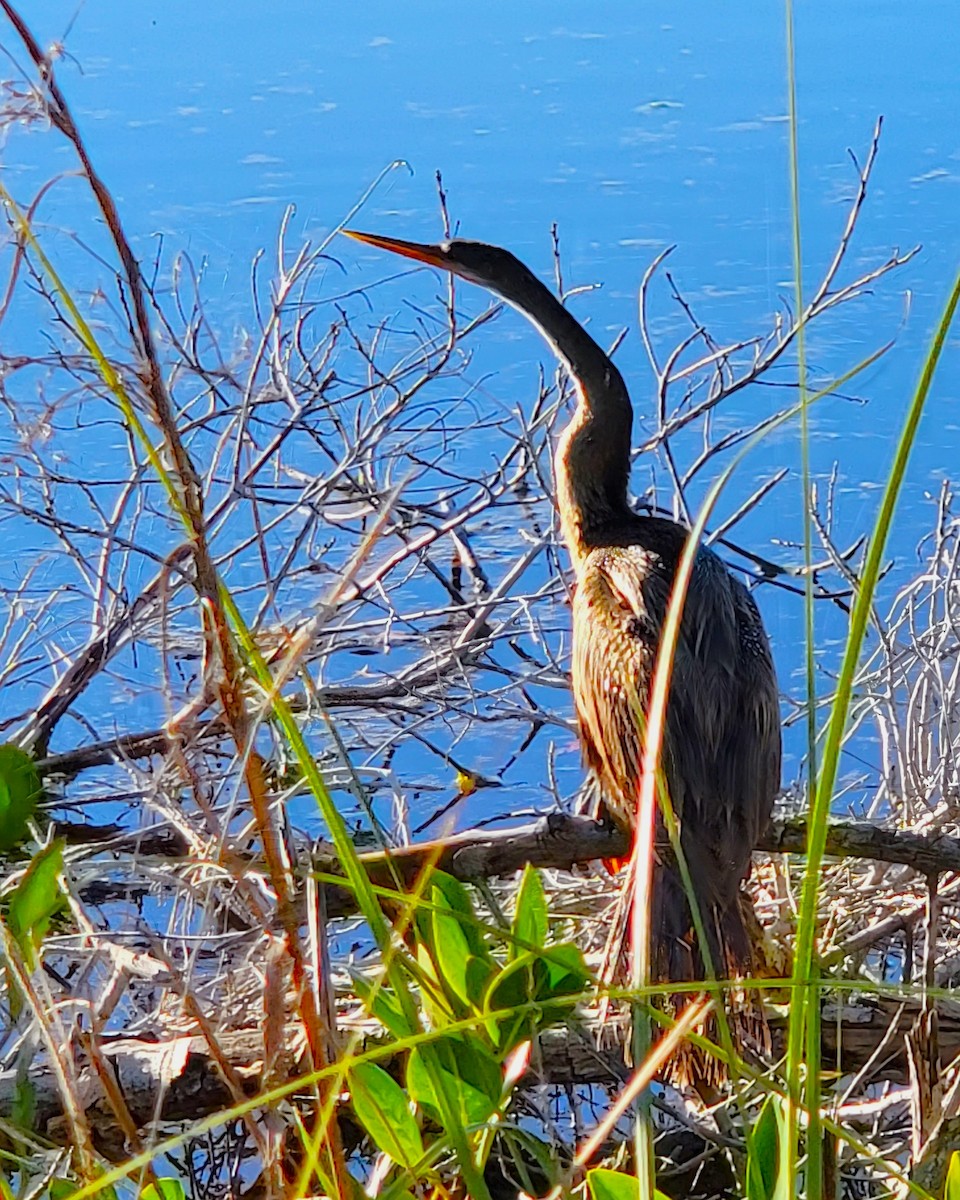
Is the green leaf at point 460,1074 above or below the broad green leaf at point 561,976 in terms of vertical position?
below

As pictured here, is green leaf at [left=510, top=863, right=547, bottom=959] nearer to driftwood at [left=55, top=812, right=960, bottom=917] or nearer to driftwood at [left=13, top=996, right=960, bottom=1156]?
A: driftwood at [left=13, top=996, right=960, bottom=1156]

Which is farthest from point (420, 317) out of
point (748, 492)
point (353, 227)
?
point (748, 492)

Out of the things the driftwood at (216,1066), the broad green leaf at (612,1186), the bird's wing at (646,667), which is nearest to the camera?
the broad green leaf at (612,1186)

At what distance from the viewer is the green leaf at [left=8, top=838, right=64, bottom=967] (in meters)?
0.87

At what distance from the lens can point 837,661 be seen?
2783 mm

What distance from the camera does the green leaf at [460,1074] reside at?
0.81 metres

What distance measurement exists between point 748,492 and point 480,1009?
237cm

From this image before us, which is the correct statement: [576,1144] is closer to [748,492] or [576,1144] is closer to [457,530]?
[457,530]

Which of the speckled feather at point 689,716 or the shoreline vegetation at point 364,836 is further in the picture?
the speckled feather at point 689,716

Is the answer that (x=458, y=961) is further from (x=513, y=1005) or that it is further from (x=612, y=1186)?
(x=612, y=1186)

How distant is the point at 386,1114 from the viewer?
0.86m

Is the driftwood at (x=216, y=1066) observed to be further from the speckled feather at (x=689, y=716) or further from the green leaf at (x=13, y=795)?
the green leaf at (x=13, y=795)

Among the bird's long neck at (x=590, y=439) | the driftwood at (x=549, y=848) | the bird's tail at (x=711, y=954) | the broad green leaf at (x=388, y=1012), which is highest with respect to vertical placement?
the bird's long neck at (x=590, y=439)

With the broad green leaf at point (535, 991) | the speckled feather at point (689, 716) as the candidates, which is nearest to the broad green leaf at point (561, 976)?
the broad green leaf at point (535, 991)
